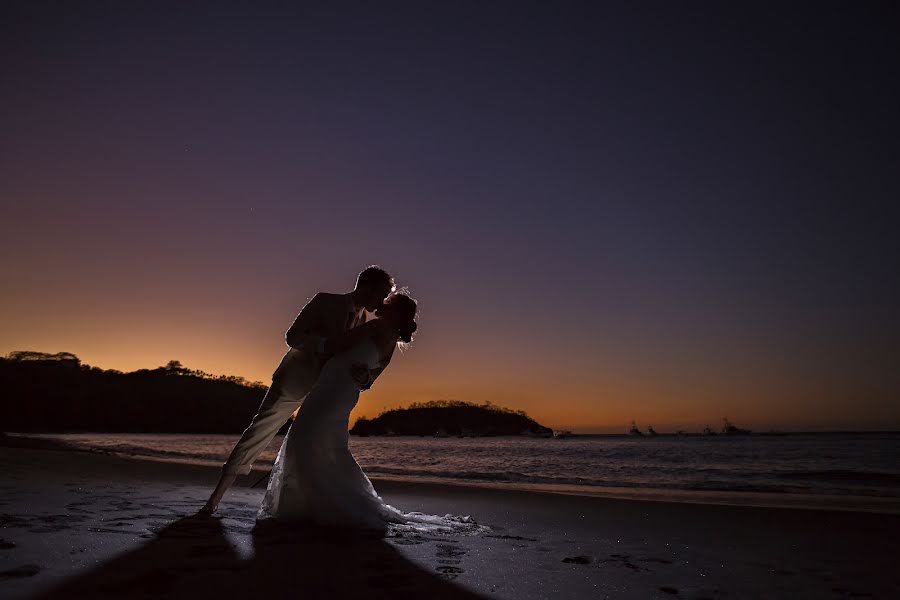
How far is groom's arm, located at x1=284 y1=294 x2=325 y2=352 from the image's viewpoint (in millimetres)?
4926

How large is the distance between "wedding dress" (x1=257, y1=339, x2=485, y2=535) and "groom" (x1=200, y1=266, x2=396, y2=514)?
0.59 feet

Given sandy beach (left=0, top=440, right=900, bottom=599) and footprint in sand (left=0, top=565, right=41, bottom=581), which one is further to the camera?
sandy beach (left=0, top=440, right=900, bottom=599)

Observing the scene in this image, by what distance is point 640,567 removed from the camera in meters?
3.75

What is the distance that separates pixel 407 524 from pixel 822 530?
4260 mm

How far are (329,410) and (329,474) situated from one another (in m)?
0.53

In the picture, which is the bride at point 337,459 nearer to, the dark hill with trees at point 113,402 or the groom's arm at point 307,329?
the groom's arm at point 307,329

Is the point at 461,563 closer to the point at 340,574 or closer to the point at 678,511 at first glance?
the point at 340,574

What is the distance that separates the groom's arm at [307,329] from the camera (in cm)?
493

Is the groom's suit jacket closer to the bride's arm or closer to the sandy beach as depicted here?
the bride's arm

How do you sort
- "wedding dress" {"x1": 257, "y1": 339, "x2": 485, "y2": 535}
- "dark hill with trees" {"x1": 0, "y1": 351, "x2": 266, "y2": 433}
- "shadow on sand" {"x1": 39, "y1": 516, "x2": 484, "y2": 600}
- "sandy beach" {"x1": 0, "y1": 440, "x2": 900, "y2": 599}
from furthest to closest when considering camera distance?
"dark hill with trees" {"x1": 0, "y1": 351, "x2": 266, "y2": 433} → "wedding dress" {"x1": 257, "y1": 339, "x2": 485, "y2": 535} → "sandy beach" {"x1": 0, "y1": 440, "x2": 900, "y2": 599} → "shadow on sand" {"x1": 39, "y1": 516, "x2": 484, "y2": 600}

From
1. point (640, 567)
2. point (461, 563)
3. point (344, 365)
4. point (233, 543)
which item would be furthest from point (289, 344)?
point (640, 567)

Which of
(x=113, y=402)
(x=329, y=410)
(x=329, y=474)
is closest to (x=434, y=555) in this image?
(x=329, y=474)

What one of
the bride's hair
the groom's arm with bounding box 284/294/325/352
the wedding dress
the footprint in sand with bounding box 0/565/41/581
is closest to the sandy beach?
the footprint in sand with bounding box 0/565/41/581

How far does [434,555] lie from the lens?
3.73m
